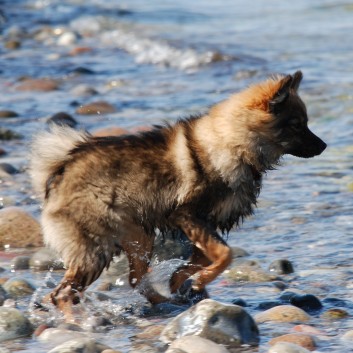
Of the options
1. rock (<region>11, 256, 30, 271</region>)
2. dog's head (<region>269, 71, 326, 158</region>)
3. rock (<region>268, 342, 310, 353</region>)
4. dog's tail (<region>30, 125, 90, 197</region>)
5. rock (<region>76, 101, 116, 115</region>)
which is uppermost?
dog's head (<region>269, 71, 326, 158</region>)

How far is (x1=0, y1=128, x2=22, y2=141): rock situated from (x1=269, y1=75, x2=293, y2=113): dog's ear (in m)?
5.00

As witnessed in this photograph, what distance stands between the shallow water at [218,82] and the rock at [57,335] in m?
0.08

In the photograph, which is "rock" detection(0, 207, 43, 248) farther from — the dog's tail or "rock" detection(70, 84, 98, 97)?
"rock" detection(70, 84, 98, 97)

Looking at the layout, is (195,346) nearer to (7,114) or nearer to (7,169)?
(7,169)

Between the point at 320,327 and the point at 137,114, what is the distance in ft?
21.3

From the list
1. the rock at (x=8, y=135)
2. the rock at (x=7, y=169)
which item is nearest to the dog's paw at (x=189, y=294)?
the rock at (x=7, y=169)

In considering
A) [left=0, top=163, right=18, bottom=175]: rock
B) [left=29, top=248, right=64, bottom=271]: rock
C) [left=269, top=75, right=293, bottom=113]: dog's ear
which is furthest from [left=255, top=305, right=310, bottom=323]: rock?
[left=0, top=163, right=18, bottom=175]: rock

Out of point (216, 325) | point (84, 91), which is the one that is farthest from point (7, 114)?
point (216, 325)

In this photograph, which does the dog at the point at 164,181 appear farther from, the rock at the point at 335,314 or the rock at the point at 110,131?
the rock at the point at 110,131

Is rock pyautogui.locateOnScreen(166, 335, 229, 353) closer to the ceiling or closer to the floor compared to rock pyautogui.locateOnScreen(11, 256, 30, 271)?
closer to the ceiling

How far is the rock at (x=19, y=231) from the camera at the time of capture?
7.36 m

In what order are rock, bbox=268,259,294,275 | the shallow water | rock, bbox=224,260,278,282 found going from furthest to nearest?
the shallow water, rock, bbox=268,259,294,275, rock, bbox=224,260,278,282

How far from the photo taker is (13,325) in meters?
5.53

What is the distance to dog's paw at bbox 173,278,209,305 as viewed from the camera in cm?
610
